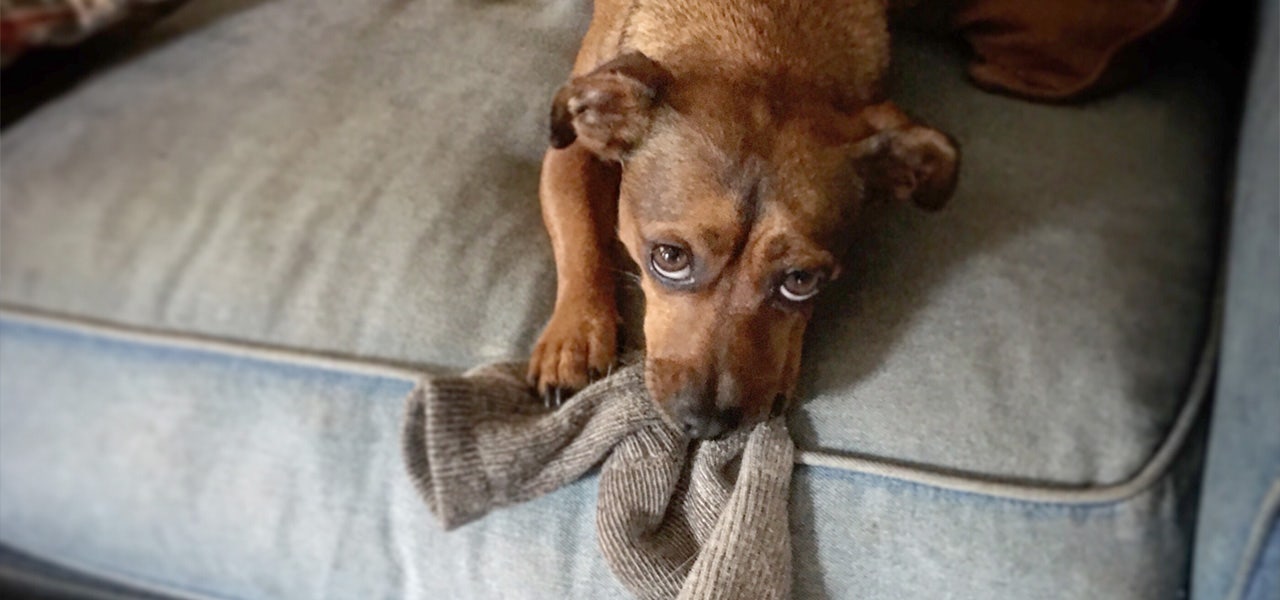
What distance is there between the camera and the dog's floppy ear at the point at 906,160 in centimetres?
124

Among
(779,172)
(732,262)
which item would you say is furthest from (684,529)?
(779,172)

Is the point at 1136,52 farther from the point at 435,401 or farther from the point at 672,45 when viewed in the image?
the point at 435,401

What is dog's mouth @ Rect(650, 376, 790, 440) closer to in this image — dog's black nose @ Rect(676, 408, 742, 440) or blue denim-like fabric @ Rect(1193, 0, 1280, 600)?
dog's black nose @ Rect(676, 408, 742, 440)

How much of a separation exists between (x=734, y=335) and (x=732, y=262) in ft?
0.31

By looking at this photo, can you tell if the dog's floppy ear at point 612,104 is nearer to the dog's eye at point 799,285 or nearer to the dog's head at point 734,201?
the dog's head at point 734,201

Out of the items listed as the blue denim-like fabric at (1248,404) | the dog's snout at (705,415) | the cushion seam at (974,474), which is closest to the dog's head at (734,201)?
the dog's snout at (705,415)

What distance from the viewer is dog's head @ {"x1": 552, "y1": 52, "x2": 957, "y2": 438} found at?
3.86 feet

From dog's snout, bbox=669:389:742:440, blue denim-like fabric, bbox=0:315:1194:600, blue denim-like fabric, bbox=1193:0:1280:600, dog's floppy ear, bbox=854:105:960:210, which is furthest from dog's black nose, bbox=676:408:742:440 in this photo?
blue denim-like fabric, bbox=1193:0:1280:600

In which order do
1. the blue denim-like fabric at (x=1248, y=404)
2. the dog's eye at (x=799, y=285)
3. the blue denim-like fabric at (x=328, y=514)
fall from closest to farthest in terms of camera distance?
the blue denim-like fabric at (x=1248, y=404) → the blue denim-like fabric at (x=328, y=514) → the dog's eye at (x=799, y=285)

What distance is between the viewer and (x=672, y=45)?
4.58 ft

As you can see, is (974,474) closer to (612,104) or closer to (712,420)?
(712,420)

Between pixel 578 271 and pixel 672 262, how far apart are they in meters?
0.16

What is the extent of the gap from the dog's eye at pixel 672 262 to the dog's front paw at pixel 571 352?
0.11m

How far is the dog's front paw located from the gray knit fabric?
0.03 meters
